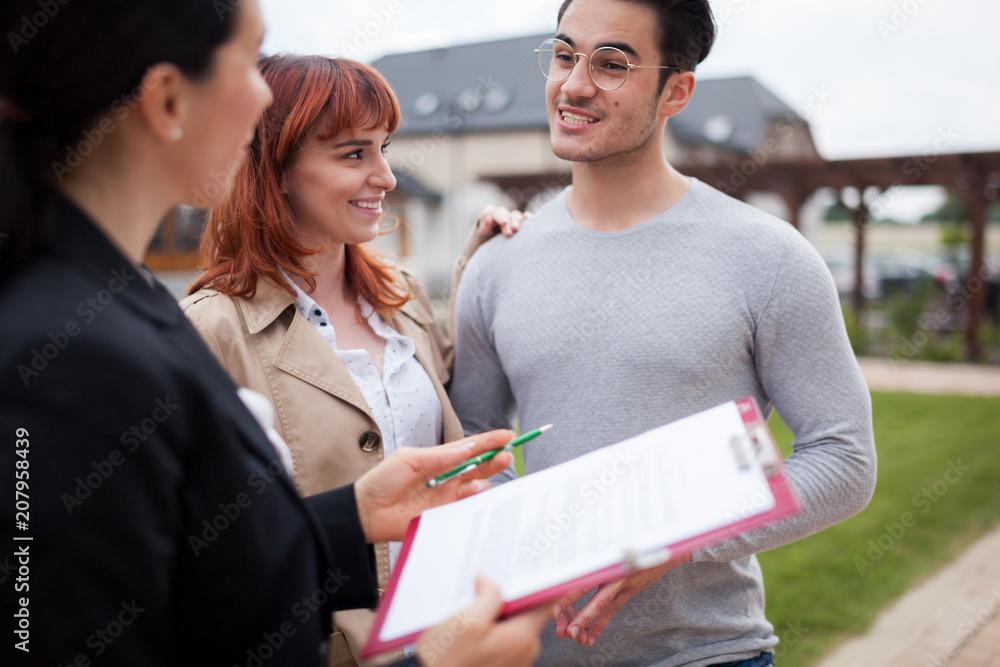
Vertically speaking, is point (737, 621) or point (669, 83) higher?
point (669, 83)

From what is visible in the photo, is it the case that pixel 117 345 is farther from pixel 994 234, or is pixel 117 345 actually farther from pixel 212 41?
pixel 994 234

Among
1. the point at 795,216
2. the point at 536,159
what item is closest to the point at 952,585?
the point at 795,216

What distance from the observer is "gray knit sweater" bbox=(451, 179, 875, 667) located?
176 cm

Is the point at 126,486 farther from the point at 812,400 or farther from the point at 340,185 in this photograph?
the point at 812,400

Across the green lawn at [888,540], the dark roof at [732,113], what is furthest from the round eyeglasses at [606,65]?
the dark roof at [732,113]

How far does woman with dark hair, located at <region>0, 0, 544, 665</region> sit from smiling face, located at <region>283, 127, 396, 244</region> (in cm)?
100

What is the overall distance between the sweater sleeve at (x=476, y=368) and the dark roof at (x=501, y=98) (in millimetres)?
20953

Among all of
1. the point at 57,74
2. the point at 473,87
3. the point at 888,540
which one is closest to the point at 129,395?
the point at 57,74

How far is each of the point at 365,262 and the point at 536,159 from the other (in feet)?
73.0

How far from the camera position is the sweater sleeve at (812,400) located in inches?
67.5

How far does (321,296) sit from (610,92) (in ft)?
A: 3.18

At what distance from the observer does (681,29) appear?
82.4 inches

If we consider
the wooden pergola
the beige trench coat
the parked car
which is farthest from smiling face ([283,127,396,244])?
the parked car

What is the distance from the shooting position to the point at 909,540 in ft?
15.6
